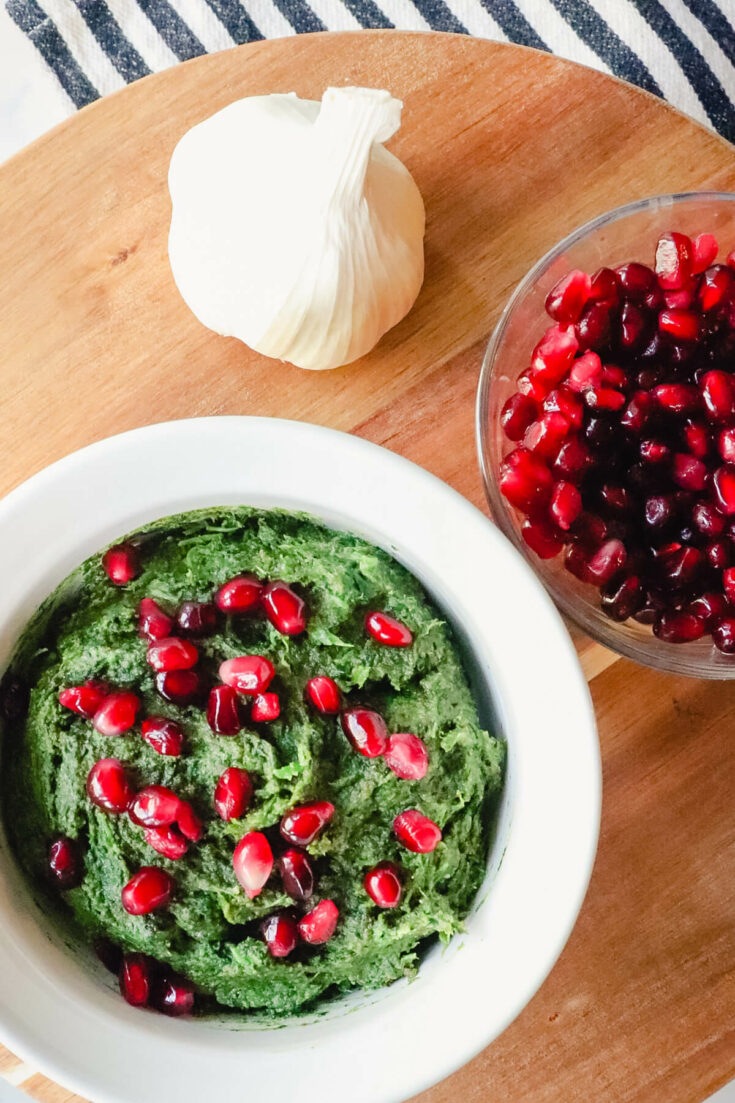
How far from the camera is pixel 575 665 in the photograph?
3.59ft

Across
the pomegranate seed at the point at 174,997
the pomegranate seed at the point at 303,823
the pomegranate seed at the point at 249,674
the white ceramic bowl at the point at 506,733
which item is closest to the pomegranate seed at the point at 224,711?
the pomegranate seed at the point at 249,674

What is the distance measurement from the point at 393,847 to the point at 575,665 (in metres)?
0.34

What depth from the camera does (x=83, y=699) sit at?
1220mm

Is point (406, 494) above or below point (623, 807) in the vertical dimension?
above

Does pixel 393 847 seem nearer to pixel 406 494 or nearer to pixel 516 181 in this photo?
pixel 406 494

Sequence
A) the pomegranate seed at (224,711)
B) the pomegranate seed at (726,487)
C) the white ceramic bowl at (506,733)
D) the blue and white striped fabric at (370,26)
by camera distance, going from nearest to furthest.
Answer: the white ceramic bowl at (506,733) → the pomegranate seed at (224,711) → the pomegranate seed at (726,487) → the blue and white striped fabric at (370,26)

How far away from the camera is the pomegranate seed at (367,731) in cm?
120

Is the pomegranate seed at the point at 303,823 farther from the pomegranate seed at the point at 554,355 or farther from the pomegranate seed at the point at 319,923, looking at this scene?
the pomegranate seed at the point at 554,355

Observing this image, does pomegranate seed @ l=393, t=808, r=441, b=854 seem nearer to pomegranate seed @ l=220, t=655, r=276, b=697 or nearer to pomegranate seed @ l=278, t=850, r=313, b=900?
pomegranate seed @ l=278, t=850, r=313, b=900

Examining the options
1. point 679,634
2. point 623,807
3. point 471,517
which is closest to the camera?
point 471,517

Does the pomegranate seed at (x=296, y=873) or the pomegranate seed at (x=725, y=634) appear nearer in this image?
the pomegranate seed at (x=296, y=873)

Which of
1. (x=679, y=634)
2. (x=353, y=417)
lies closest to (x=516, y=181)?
(x=353, y=417)

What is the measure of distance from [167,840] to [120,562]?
0.33 m

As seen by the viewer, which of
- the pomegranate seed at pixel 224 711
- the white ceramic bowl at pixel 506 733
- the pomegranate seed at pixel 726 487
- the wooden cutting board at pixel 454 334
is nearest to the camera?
the white ceramic bowl at pixel 506 733
